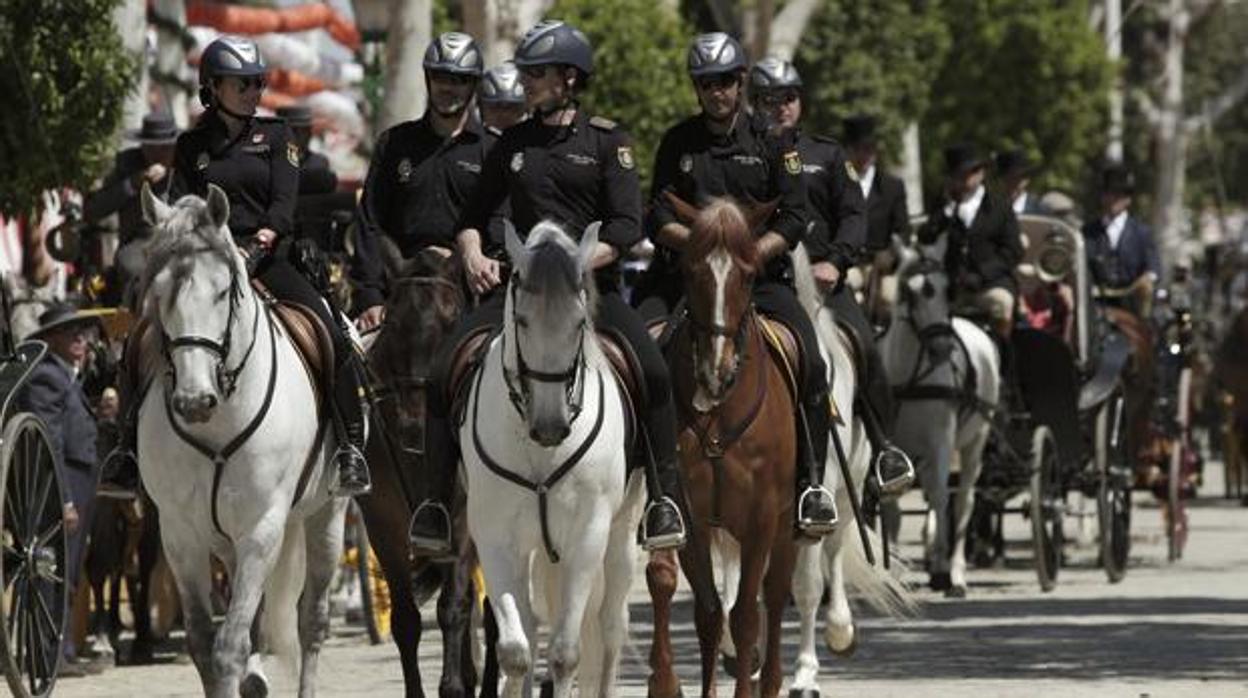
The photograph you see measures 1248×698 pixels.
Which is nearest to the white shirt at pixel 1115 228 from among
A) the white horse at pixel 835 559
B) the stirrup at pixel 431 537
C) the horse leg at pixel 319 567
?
the white horse at pixel 835 559

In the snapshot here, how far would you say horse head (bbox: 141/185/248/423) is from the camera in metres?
15.1

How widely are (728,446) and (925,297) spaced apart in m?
8.49

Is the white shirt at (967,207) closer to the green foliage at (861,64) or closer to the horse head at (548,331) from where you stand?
the horse head at (548,331)

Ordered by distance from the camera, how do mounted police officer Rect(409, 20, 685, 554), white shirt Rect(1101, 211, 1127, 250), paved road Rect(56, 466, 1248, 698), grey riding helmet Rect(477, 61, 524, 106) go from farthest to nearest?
white shirt Rect(1101, 211, 1127, 250) < grey riding helmet Rect(477, 61, 524, 106) < paved road Rect(56, 466, 1248, 698) < mounted police officer Rect(409, 20, 685, 554)

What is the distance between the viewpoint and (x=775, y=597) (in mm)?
17531

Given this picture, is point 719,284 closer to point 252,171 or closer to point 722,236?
point 722,236

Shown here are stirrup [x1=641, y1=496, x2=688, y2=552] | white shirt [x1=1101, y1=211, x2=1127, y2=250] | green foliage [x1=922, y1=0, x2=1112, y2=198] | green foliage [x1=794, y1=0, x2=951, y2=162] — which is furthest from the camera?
green foliage [x1=922, y1=0, x2=1112, y2=198]

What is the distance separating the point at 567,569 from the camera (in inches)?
596

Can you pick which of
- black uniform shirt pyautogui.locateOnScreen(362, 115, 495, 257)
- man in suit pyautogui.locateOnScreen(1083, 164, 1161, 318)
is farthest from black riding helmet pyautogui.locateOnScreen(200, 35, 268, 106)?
man in suit pyautogui.locateOnScreen(1083, 164, 1161, 318)

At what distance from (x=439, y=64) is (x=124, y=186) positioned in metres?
5.07

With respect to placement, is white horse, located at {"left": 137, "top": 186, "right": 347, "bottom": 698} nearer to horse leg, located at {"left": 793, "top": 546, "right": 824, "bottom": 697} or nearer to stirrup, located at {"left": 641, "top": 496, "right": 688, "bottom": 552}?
stirrup, located at {"left": 641, "top": 496, "right": 688, "bottom": 552}

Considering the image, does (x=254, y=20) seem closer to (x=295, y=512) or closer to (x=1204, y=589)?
(x=1204, y=589)

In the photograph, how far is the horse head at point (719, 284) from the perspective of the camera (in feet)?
53.9

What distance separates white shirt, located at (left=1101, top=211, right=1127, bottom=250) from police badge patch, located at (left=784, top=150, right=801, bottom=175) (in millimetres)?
12618
